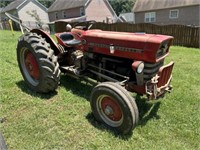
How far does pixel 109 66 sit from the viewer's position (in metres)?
3.89

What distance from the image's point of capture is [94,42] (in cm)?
377

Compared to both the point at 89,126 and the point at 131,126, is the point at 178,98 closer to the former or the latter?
the point at 131,126

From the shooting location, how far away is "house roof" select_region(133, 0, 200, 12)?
812 inches

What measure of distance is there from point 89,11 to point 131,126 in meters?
30.2

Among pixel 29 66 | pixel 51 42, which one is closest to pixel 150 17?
pixel 51 42

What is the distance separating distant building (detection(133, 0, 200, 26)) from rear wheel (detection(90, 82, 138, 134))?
20.1 metres

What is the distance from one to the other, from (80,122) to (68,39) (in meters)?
2.17

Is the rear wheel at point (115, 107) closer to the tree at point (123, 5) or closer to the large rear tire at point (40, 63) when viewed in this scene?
the large rear tire at point (40, 63)

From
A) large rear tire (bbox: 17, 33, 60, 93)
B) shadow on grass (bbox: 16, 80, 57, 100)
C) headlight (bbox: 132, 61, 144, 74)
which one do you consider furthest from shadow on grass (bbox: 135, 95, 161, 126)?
shadow on grass (bbox: 16, 80, 57, 100)

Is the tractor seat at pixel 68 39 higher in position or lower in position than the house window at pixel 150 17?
higher

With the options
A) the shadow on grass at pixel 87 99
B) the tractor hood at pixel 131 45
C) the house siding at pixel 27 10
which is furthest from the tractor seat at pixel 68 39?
the house siding at pixel 27 10

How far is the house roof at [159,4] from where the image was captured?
67.7 ft

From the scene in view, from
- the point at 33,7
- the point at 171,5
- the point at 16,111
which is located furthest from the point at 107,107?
the point at 33,7

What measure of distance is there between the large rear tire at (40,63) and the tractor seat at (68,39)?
0.61 m
